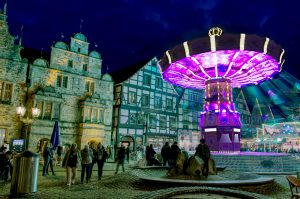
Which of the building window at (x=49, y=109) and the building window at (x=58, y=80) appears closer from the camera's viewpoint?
the building window at (x=49, y=109)

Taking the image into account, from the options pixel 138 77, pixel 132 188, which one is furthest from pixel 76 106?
pixel 132 188

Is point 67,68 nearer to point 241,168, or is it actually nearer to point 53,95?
point 53,95

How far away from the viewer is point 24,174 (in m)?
7.55

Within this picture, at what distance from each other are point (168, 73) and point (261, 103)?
113 feet

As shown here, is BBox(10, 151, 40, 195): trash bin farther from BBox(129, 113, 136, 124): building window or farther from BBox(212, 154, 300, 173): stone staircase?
BBox(129, 113, 136, 124): building window

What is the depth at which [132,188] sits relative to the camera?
31.2ft

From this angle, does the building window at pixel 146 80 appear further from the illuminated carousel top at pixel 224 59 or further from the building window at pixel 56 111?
the building window at pixel 56 111

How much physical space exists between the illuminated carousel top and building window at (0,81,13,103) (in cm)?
1414

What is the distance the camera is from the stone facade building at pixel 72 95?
24.2 metres

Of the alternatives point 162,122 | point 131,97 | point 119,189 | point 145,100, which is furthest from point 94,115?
point 119,189

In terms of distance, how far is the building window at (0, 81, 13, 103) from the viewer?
22558 millimetres

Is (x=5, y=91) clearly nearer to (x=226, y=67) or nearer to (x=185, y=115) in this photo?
(x=226, y=67)

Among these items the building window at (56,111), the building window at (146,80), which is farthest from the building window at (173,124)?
the building window at (56,111)

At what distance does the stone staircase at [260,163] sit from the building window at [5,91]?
19063mm
